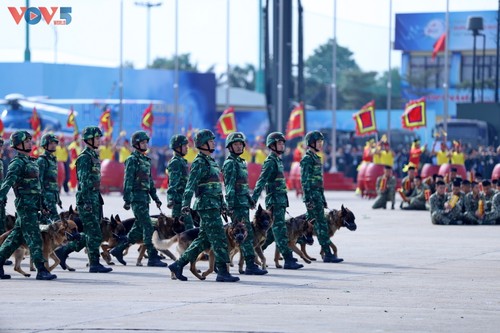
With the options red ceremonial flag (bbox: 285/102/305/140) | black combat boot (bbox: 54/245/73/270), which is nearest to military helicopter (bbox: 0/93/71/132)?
red ceremonial flag (bbox: 285/102/305/140)

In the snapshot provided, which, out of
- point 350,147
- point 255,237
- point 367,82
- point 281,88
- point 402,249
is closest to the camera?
point 255,237

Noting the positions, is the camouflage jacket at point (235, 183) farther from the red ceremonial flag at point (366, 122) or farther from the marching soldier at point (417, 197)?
the red ceremonial flag at point (366, 122)

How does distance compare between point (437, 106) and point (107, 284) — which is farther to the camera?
point (437, 106)

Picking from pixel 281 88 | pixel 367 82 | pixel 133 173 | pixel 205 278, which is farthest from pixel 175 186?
pixel 367 82

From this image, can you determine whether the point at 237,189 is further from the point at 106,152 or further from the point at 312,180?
the point at 106,152

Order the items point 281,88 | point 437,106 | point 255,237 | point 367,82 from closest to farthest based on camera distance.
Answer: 1. point 255,237
2. point 281,88
3. point 437,106
4. point 367,82

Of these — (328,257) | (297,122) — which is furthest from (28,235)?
(297,122)

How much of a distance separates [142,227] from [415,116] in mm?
30746

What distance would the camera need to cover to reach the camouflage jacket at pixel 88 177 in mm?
18609

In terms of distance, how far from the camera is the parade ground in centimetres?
1284

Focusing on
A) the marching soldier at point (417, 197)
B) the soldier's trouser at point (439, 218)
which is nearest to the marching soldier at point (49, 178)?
the soldier's trouser at point (439, 218)

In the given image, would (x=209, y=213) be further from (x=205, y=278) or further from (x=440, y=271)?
(x=440, y=271)

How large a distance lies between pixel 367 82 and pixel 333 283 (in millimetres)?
103370

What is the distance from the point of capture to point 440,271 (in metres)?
18.9
